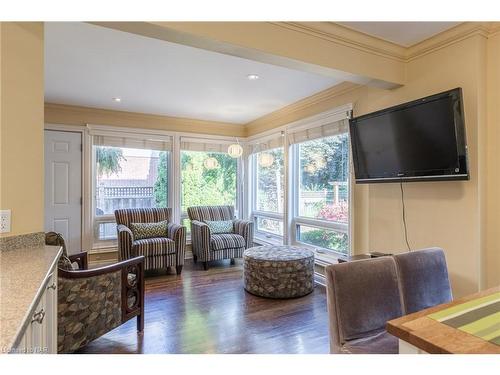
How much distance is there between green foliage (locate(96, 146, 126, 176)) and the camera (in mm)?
4598

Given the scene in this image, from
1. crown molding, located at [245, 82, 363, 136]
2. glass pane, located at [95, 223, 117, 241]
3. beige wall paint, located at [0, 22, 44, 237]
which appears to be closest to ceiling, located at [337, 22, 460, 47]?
crown molding, located at [245, 82, 363, 136]

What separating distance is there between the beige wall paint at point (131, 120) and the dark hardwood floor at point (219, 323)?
2589mm

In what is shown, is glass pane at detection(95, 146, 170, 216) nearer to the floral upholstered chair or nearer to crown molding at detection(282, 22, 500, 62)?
the floral upholstered chair

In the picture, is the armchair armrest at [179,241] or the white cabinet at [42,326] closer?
the white cabinet at [42,326]

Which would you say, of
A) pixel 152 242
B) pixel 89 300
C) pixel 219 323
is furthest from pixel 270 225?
pixel 89 300

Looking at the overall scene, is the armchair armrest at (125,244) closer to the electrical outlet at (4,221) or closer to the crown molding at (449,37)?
the electrical outlet at (4,221)

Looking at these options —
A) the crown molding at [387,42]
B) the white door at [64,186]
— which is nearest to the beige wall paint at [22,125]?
the crown molding at [387,42]

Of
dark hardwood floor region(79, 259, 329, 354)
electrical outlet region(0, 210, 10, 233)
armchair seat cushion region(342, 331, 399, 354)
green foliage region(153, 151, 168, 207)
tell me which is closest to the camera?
armchair seat cushion region(342, 331, 399, 354)

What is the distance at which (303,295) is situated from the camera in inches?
131

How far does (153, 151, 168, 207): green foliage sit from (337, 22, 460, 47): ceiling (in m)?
3.66

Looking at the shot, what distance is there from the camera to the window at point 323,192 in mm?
3609

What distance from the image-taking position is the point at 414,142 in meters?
2.28
